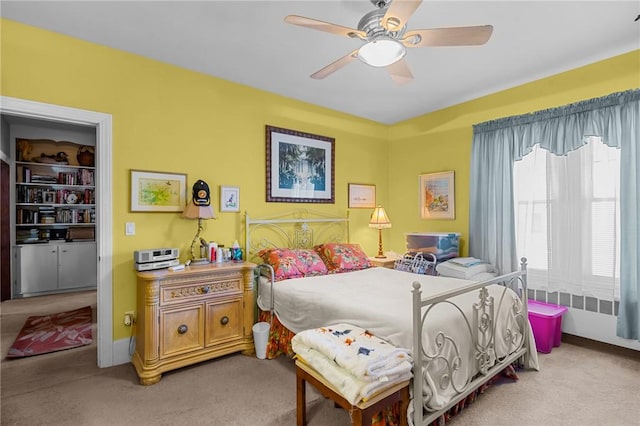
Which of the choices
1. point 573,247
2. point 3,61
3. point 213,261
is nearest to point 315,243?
point 213,261

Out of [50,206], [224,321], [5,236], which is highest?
[50,206]

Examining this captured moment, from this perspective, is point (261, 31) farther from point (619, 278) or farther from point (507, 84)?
point (619, 278)

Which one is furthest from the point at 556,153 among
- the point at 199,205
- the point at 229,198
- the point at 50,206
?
the point at 50,206

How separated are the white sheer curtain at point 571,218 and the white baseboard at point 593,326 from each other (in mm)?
208

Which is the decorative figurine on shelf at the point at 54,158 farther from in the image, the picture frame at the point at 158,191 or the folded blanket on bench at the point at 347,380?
the folded blanket on bench at the point at 347,380

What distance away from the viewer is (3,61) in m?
Answer: 2.46

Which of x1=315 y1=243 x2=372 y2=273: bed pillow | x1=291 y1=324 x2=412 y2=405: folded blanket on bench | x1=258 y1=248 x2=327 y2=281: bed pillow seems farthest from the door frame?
x1=315 y1=243 x2=372 y2=273: bed pillow

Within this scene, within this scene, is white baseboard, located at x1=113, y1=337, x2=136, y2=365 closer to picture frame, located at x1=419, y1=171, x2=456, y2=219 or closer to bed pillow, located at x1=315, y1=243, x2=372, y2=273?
bed pillow, located at x1=315, y1=243, x2=372, y2=273

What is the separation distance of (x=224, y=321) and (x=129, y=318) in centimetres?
87

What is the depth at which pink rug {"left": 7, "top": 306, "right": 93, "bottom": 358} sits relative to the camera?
311 cm

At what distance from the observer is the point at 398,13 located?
1.79 meters

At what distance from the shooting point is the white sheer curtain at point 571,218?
3.01 m

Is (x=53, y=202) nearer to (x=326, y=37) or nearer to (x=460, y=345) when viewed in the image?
(x=326, y=37)

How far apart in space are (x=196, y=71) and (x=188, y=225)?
1.61 metres
